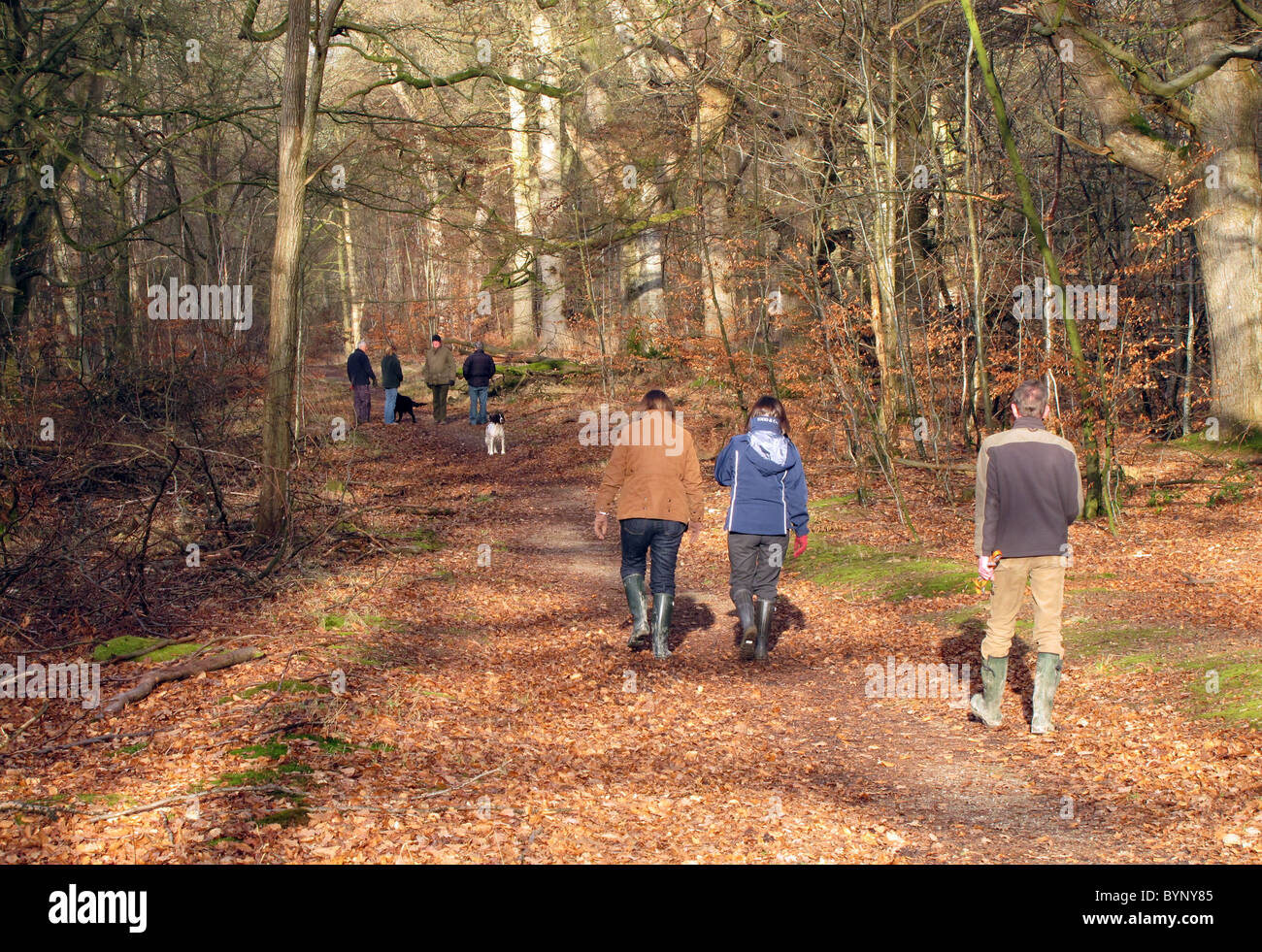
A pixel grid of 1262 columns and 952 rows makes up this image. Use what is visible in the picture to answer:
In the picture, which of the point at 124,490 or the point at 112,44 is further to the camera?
the point at 112,44

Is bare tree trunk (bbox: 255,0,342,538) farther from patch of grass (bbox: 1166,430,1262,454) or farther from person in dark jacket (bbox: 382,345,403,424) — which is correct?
person in dark jacket (bbox: 382,345,403,424)

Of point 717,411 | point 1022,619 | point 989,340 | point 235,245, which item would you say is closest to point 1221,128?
point 989,340

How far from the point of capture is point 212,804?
5266mm

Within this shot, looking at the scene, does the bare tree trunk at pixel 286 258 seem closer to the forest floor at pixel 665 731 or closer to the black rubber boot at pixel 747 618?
the forest floor at pixel 665 731

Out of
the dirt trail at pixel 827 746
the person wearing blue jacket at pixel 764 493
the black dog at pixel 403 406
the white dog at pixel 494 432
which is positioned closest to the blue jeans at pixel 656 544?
the person wearing blue jacket at pixel 764 493

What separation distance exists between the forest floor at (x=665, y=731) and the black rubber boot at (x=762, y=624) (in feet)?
0.73

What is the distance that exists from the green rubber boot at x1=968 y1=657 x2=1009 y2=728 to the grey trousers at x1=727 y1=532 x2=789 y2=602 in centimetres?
203

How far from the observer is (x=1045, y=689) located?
675 cm

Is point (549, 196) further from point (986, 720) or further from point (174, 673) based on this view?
point (986, 720)

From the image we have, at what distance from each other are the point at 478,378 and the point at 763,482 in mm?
17411

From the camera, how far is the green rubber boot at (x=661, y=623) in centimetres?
881

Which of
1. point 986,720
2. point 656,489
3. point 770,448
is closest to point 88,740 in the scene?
point 656,489
